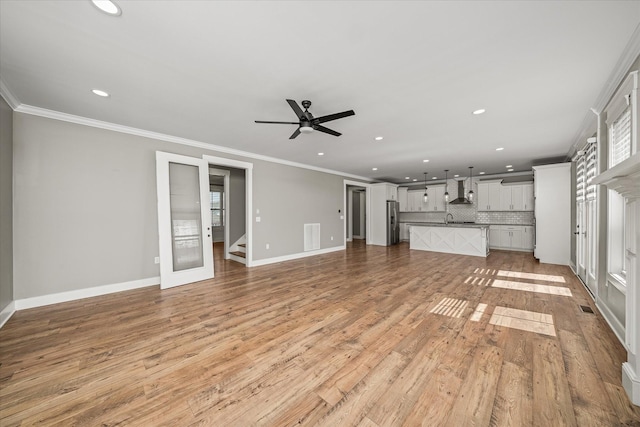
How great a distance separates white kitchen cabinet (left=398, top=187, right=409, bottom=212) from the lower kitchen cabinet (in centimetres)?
313

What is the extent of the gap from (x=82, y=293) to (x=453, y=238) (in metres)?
8.67

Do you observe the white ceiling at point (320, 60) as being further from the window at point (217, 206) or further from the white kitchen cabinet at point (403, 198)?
the window at point (217, 206)

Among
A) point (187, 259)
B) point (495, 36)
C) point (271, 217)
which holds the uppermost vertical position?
point (495, 36)

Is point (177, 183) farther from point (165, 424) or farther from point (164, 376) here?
point (165, 424)

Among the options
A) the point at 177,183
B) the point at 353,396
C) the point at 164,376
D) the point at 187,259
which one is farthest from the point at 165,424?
the point at 177,183

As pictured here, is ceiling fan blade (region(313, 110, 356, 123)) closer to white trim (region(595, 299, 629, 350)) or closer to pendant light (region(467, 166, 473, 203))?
white trim (region(595, 299, 629, 350))

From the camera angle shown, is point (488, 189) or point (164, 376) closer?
point (164, 376)

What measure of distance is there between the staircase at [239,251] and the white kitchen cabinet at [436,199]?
739 centimetres

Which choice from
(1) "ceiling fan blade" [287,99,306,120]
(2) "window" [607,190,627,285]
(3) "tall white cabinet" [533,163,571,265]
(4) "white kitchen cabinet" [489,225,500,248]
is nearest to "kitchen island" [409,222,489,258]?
(4) "white kitchen cabinet" [489,225,500,248]

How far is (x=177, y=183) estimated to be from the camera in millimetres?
4375

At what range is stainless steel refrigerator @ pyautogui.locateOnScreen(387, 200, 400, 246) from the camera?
8945 millimetres

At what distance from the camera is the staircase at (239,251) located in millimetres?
6191

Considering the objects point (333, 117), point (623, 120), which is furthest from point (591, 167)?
point (333, 117)

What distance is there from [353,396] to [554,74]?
11.8 feet
